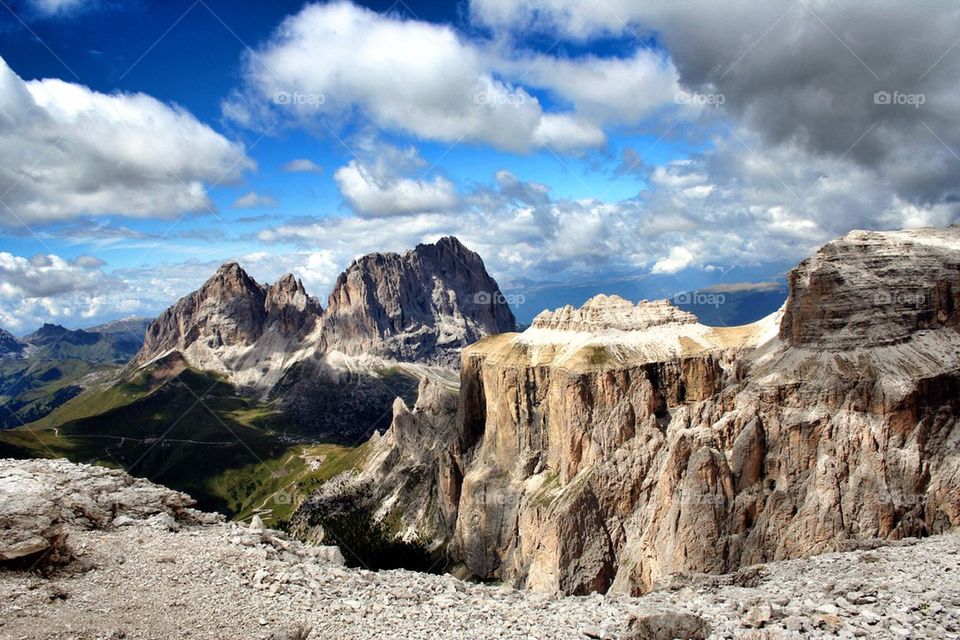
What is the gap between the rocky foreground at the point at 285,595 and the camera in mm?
23000

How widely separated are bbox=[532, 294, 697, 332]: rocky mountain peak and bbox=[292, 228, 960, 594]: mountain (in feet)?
1.35

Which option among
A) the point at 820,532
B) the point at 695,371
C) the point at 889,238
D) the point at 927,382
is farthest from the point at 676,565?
the point at 889,238

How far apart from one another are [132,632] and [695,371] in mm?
92759

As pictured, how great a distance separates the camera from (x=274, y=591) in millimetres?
26703

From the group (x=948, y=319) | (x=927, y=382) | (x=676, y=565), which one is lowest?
(x=676, y=565)

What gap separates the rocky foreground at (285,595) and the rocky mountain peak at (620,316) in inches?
3036

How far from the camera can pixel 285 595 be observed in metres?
26.6

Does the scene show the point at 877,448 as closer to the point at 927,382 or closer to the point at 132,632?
the point at 927,382

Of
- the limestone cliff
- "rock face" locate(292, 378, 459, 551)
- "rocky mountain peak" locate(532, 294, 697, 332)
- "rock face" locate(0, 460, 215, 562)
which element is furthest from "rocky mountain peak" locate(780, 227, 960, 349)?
"rock face" locate(292, 378, 459, 551)

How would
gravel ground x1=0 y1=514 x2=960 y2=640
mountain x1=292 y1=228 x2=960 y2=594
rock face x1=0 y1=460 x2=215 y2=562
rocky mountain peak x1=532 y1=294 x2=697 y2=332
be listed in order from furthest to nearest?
rocky mountain peak x1=532 y1=294 x2=697 y2=332 < mountain x1=292 y1=228 x2=960 y2=594 < rock face x1=0 y1=460 x2=215 y2=562 < gravel ground x1=0 y1=514 x2=960 y2=640
